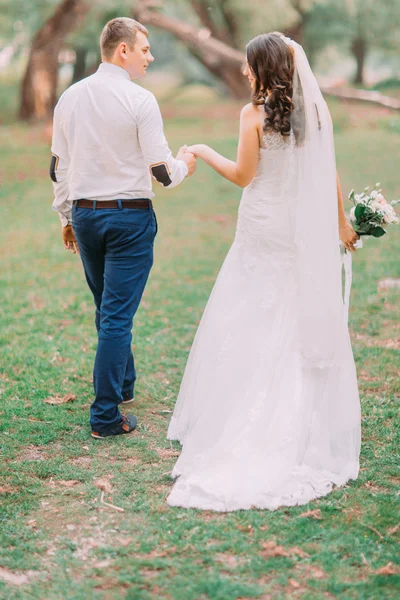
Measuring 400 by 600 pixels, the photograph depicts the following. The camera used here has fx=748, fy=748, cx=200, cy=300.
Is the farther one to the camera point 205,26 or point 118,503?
point 205,26

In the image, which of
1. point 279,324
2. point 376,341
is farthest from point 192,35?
point 279,324

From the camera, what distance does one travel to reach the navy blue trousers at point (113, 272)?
4.12 meters

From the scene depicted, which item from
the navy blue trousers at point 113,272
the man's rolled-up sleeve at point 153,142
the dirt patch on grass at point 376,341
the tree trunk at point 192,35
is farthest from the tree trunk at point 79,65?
the man's rolled-up sleeve at point 153,142

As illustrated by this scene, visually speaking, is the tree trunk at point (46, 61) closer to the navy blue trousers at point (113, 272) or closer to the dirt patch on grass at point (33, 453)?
the navy blue trousers at point (113, 272)

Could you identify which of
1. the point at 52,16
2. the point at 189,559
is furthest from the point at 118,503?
the point at 52,16

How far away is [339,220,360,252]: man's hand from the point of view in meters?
4.23

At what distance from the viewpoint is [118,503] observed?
141 inches

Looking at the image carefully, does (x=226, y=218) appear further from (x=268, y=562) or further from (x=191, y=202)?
(x=268, y=562)

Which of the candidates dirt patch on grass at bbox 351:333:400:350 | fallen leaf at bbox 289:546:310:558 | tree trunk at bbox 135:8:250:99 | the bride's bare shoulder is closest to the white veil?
the bride's bare shoulder

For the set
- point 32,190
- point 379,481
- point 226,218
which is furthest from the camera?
point 32,190

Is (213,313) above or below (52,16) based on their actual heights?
below

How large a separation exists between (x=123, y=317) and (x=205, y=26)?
22.7 metres

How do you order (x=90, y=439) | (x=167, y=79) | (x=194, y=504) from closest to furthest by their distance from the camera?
(x=194, y=504)
(x=90, y=439)
(x=167, y=79)

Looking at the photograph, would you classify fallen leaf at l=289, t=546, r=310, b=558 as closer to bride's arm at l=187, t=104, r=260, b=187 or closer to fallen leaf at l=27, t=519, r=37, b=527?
fallen leaf at l=27, t=519, r=37, b=527
